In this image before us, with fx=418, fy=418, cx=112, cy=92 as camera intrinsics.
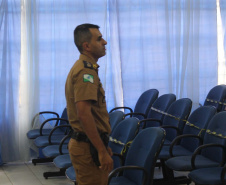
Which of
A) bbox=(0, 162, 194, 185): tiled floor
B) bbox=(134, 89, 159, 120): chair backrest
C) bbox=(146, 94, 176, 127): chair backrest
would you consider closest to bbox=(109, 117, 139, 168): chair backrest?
bbox=(0, 162, 194, 185): tiled floor

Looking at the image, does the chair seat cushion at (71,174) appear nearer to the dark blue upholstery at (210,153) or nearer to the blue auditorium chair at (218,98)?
the dark blue upholstery at (210,153)

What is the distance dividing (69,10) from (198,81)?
2.18 m

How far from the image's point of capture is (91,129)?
2.41 metres

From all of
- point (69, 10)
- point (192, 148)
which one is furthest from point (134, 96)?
point (192, 148)

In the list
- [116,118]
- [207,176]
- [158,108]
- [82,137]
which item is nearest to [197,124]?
[116,118]

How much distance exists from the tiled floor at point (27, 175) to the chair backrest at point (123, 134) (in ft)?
4.41

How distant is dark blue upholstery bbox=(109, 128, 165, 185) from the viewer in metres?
2.93

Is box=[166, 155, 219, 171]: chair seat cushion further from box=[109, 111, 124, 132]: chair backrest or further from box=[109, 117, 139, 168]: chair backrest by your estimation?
box=[109, 111, 124, 132]: chair backrest

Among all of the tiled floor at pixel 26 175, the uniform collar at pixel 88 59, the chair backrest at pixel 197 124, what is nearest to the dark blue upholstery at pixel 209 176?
the chair backrest at pixel 197 124

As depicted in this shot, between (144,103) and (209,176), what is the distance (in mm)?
2399

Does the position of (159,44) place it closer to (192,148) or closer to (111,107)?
(111,107)

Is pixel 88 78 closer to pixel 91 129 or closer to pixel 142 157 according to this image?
pixel 91 129

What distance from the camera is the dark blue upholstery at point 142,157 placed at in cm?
293

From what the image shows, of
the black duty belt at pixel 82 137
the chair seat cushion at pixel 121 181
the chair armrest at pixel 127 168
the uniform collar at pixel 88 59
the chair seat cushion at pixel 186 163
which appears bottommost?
the chair seat cushion at pixel 186 163
